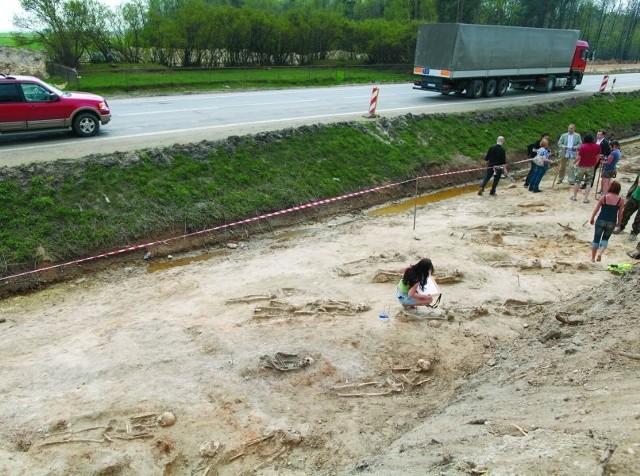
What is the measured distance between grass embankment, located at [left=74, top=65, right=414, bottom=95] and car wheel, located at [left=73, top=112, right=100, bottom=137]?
1038 cm

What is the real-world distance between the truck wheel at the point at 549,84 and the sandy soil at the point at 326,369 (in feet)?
71.9

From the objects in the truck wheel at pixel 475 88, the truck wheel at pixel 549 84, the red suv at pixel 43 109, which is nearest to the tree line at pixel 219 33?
the truck wheel at pixel 549 84

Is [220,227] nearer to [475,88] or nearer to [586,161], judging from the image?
[586,161]

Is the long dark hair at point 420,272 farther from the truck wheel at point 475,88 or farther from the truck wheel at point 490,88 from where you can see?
the truck wheel at point 490,88

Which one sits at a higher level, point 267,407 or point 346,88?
point 346,88

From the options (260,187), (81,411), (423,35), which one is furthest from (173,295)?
(423,35)

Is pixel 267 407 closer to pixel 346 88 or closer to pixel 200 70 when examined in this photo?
pixel 346 88

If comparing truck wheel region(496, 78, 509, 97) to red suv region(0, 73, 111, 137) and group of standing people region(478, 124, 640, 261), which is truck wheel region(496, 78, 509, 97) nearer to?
group of standing people region(478, 124, 640, 261)

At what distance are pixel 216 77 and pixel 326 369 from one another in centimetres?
2753

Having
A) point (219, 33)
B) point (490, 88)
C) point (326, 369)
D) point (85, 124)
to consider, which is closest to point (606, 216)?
point (326, 369)

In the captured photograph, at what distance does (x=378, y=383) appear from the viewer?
7250mm

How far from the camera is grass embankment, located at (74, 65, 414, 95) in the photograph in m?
26.9

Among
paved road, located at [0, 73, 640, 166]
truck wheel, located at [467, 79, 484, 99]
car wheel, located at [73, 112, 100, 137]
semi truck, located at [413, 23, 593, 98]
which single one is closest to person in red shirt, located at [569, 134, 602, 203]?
paved road, located at [0, 73, 640, 166]

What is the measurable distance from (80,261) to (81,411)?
6.19 metres
